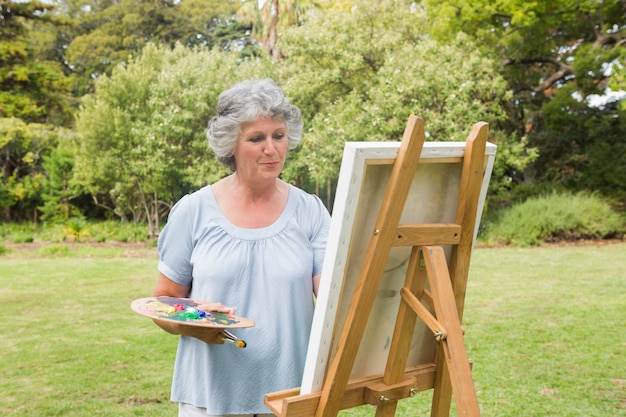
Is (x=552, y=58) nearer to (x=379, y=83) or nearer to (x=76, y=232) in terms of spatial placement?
(x=379, y=83)

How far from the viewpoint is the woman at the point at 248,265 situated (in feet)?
7.57

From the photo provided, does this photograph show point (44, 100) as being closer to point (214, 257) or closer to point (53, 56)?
point (53, 56)

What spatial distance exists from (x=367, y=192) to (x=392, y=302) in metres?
0.42

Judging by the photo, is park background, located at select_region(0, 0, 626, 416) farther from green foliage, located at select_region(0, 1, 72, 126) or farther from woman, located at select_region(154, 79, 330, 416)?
woman, located at select_region(154, 79, 330, 416)

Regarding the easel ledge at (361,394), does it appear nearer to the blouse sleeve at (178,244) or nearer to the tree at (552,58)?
the blouse sleeve at (178,244)

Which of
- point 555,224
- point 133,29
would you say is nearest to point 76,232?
point 555,224

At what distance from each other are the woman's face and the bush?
12704 millimetres

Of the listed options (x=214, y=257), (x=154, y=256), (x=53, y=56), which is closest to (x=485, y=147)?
(x=214, y=257)

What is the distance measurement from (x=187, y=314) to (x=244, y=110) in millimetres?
676

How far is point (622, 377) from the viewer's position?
18.8 ft

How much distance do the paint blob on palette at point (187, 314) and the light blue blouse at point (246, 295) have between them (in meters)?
0.14

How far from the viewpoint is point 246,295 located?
2314 mm

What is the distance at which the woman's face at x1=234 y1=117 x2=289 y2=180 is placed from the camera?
229cm

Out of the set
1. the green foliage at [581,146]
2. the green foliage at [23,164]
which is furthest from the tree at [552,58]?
the green foliage at [23,164]
